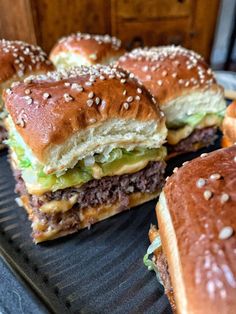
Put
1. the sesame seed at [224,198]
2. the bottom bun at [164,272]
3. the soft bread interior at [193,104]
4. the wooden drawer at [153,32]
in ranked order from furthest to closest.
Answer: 1. the wooden drawer at [153,32]
2. the soft bread interior at [193,104]
3. the bottom bun at [164,272]
4. the sesame seed at [224,198]

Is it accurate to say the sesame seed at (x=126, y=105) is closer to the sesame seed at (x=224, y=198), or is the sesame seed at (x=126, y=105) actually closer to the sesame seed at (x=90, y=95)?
the sesame seed at (x=90, y=95)

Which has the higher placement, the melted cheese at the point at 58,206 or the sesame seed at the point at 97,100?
the sesame seed at the point at 97,100

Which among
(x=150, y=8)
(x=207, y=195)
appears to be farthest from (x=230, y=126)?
(x=150, y=8)

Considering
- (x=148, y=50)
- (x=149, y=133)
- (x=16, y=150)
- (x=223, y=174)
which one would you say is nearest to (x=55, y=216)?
(x=16, y=150)

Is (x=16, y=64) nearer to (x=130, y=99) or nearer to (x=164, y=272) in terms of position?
(x=130, y=99)

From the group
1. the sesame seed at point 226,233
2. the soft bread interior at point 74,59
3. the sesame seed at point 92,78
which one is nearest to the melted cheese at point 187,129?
the sesame seed at point 92,78

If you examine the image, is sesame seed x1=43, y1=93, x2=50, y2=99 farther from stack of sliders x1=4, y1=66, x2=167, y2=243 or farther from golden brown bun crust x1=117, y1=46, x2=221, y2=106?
golden brown bun crust x1=117, y1=46, x2=221, y2=106

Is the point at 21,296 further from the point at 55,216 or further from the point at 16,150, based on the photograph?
the point at 16,150
